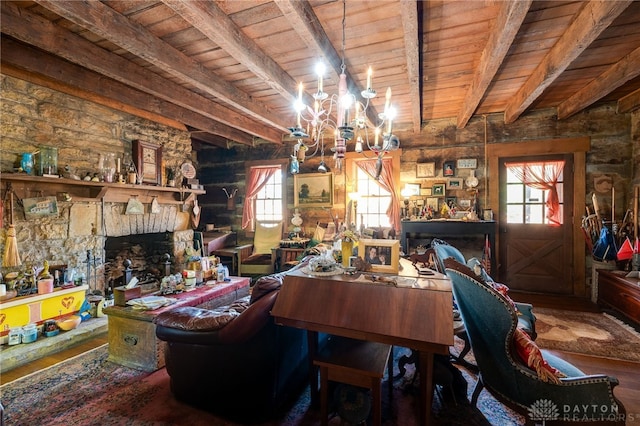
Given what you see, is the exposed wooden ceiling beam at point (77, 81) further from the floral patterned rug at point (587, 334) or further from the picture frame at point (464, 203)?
the floral patterned rug at point (587, 334)

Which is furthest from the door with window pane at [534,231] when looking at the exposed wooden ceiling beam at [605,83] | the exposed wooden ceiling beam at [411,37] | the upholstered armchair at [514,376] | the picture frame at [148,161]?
the picture frame at [148,161]

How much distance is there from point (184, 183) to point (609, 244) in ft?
20.6

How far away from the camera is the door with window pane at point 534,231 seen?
14.3 feet

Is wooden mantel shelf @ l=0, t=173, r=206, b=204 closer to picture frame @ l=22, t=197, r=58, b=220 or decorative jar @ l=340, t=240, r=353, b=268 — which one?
picture frame @ l=22, t=197, r=58, b=220

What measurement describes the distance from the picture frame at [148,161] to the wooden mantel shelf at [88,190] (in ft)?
0.55

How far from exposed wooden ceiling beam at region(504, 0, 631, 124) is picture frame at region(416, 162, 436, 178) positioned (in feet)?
5.22

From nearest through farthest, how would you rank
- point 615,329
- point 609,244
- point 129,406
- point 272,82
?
1. point 129,406
2. point 272,82
3. point 615,329
4. point 609,244

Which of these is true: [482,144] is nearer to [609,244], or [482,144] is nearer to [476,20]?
[609,244]

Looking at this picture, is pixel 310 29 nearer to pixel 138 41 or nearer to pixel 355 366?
pixel 138 41

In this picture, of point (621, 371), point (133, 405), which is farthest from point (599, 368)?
point (133, 405)

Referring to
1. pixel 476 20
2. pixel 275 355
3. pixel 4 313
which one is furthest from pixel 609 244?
pixel 4 313

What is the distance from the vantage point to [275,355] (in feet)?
5.87

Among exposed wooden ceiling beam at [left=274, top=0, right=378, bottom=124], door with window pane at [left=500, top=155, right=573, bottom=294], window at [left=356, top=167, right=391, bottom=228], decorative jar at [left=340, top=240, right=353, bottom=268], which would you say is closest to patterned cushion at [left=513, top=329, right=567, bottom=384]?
decorative jar at [left=340, top=240, right=353, bottom=268]

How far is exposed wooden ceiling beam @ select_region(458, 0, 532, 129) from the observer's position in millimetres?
1883
